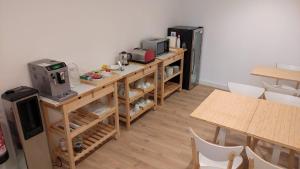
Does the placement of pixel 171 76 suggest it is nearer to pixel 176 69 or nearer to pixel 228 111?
pixel 176 69

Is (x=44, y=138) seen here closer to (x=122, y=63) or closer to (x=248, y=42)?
(x=122, y=63)

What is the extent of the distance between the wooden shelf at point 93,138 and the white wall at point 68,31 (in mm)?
806

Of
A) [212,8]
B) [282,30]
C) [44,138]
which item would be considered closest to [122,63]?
[44,138]

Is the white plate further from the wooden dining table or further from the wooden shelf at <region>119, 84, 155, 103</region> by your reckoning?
the wooden dining table

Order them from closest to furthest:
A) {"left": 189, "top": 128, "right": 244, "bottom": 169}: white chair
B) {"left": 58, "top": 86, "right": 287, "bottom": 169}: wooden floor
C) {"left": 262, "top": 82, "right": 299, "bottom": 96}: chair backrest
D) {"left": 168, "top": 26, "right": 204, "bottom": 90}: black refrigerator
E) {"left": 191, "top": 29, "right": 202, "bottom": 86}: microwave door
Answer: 1. {"left": 189, "top": 128, "right": 244, "bottom": 169}: white chair
2. {"left": 58, "top": 86, "right": 287, "bottom": 169}: wooden floor
3. {"left": 262, "top": 82, "right": 299, "bottom": 96}: chair backrest
4. {"left": 168, "top": 26, "right": 204, "bottom": 90}: black refrigerator
5. {"left": 191, "top": 29, "right": 202, "bottom": 86}: microwave door

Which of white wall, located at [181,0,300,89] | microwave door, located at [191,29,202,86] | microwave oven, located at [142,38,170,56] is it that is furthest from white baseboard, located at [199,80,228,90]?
microwave oven, located at [142,38,170,56]

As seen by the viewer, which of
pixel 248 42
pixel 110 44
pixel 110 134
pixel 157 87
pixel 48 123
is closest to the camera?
pixel 48 123

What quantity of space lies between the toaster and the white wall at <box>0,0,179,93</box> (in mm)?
215

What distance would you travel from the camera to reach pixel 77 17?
2.70 m

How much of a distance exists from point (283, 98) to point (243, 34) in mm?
1926

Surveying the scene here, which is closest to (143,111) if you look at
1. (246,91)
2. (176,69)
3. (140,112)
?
(140,112)

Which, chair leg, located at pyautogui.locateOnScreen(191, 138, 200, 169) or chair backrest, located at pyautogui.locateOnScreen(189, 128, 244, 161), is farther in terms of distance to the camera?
chair leg, located at pyautogui.locateOnScreen(191, 138, 200, 169)

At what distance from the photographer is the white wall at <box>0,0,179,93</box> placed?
215 centimetres

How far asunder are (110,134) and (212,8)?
2.94m
